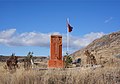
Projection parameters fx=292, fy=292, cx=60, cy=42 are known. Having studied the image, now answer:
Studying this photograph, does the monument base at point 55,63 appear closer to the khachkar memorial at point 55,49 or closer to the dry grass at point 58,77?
the khachkar memorial at point 55,49

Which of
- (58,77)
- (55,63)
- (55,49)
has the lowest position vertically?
(58,77)

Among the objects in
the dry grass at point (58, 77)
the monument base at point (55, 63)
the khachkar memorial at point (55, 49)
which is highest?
the khachkar memorial at point (55, 49)

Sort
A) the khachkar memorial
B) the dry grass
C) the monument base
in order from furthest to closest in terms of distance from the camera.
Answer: the khachkar memorial → the monument base → the dry grass

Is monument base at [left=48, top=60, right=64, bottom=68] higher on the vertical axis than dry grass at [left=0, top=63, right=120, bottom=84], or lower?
higher

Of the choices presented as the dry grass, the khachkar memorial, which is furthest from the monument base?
the dry grass

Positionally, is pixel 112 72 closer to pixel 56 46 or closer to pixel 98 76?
pixel 98 76

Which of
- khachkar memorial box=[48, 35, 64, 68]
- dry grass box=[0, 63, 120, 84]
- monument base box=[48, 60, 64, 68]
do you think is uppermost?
khachkar memorial box=[48, 35, 64, 68]

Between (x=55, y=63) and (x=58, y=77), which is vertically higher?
Answer: (x=55, y=63)

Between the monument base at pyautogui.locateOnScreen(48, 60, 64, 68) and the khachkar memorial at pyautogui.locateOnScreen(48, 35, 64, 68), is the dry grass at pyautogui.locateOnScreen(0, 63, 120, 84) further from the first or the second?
the khachkar memorial at pyautogui.locateOnScreen(48, 35, 64, 68)

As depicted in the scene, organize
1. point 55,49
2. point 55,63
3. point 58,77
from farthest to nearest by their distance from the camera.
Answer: point 55,49
point 55,63
point 58,77

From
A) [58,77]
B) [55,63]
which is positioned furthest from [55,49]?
[58,77]

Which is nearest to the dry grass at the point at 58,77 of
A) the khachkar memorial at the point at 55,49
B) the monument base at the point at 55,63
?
the monument base at the point at 55,63

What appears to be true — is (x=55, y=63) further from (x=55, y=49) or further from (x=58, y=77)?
(x=58, y=77)

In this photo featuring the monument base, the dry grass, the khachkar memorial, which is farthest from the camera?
the khachkar memorial
